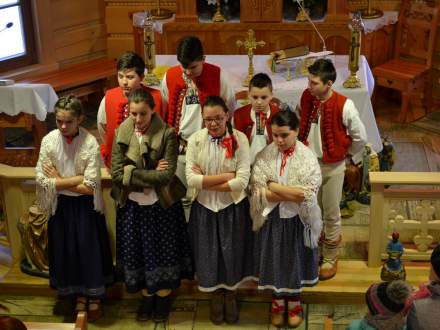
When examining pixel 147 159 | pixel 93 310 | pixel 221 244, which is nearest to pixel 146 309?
pixel 93 310

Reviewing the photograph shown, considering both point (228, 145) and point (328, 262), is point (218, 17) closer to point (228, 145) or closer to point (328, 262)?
point (328, 262)

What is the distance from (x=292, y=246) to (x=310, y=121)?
709 millimetres

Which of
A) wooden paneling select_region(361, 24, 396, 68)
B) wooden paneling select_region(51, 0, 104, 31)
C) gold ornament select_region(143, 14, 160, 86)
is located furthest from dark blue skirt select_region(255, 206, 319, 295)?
wooden paneling select_region(51, 0, 104, 31)

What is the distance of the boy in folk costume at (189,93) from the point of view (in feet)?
15.2

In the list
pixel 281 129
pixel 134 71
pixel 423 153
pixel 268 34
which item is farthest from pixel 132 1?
pixel 281 129

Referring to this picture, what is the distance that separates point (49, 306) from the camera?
4863 mm

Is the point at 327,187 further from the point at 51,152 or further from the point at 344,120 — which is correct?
the point at 51,152

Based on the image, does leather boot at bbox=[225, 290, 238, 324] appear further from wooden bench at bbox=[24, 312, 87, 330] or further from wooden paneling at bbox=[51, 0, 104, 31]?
wooden paneling at bbox=[51, 0, 104, 31]

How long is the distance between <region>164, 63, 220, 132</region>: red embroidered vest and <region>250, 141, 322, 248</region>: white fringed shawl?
554 millimetres

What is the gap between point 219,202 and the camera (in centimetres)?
432

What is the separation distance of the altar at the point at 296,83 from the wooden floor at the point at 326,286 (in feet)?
3.71

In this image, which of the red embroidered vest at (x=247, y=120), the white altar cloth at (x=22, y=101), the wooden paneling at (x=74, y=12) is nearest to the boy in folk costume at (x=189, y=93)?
the red embroidered vest at (x=247, y=120)

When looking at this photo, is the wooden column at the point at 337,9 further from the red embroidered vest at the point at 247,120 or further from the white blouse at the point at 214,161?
the white blouse at the point at 214,161

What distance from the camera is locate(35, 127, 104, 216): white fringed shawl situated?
4.34 m
